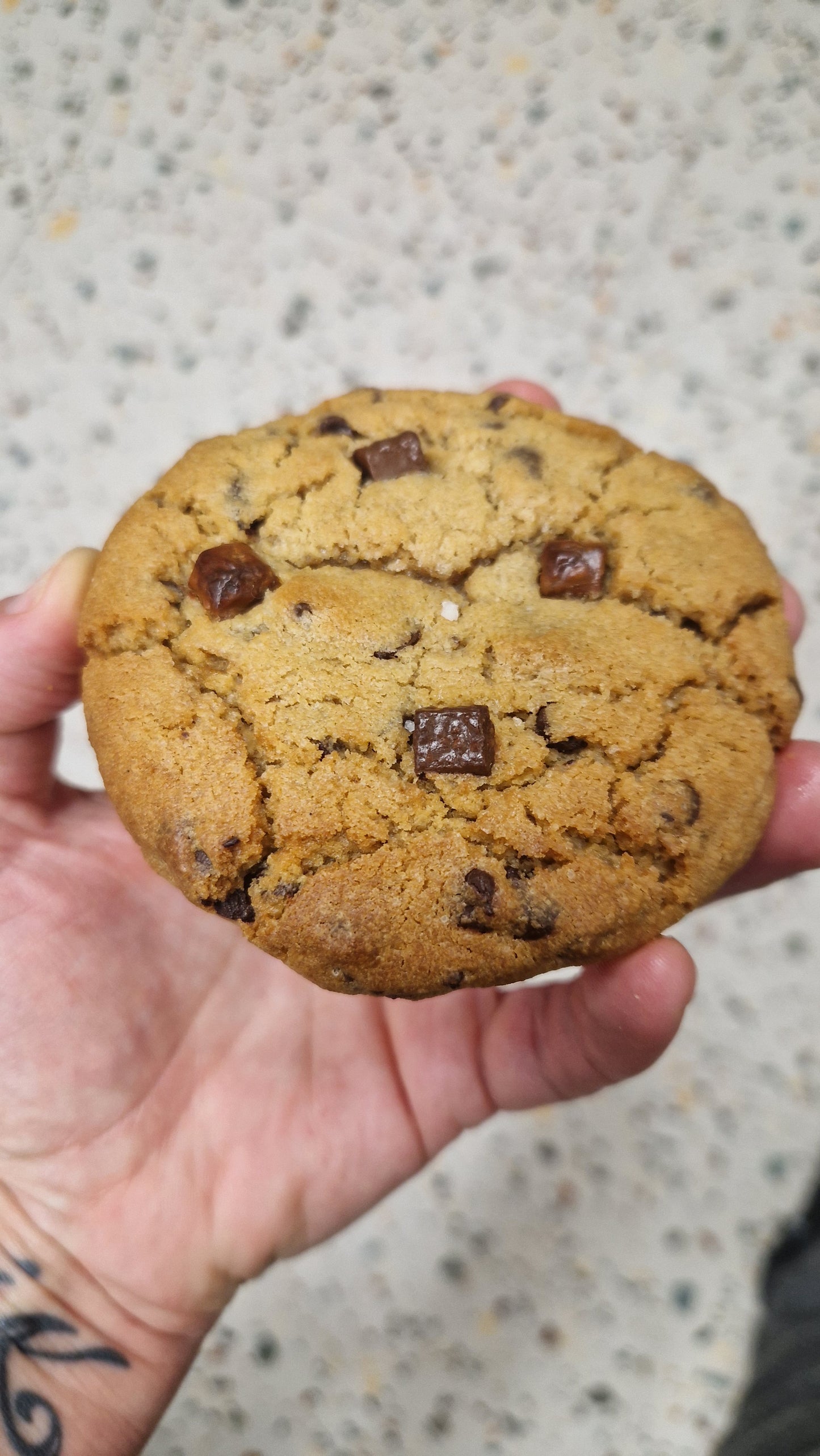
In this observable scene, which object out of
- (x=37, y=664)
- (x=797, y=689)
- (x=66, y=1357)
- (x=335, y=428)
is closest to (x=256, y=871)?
(x=37, y=664)

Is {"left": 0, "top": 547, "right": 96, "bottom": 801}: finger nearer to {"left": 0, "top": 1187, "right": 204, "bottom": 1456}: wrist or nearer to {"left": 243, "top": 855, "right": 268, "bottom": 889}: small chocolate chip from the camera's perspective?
{"left": 243, "top": 855, "right": 268, "bottom": 889}: small chocolate chip

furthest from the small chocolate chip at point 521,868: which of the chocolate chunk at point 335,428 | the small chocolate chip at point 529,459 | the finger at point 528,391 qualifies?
the finger at point 528,391

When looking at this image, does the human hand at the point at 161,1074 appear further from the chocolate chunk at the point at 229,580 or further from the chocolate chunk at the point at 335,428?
the chocolate chunk at the point at 335,428

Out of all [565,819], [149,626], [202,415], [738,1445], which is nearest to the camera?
[565,819]

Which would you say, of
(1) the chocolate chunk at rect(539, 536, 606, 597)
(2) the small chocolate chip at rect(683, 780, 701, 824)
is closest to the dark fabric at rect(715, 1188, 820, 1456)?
(2) the small chocolate chip at rect(683, 780, 701, 824)

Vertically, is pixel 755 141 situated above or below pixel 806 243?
above

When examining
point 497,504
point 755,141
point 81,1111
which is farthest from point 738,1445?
point 755,141

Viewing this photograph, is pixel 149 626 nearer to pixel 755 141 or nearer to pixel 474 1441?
pixel 755 141
